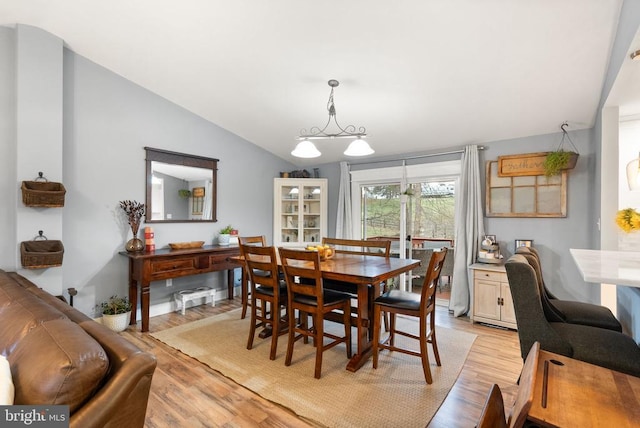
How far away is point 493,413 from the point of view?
0.73 meters

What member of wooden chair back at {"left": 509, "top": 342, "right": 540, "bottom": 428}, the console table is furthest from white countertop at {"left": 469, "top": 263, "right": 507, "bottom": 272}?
wooden chair back at {"left": 509, "top": 342, "right": 540, "bottom": 428}

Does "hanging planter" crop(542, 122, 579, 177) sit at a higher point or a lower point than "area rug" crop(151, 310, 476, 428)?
higher

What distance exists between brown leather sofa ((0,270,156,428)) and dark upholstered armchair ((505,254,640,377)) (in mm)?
1687

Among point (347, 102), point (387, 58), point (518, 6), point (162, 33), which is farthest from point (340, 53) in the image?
point (162, 33)

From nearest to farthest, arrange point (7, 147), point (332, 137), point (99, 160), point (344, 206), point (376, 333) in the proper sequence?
point (376, 333) → point (7, 147) → point (332, 137) → point (99, 160) → point (344, 206)

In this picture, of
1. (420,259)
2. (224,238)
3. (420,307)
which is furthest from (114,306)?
(420,259)

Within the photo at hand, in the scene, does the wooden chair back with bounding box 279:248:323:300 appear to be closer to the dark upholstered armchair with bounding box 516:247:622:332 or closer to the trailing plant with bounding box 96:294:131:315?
the dark upholstered armchair with bounding box 516:247:622:332

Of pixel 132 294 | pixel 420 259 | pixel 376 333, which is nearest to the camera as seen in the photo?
pixel 376 333

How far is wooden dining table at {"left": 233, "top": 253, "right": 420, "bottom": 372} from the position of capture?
2.34 m

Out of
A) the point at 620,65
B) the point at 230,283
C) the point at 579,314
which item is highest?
the point at 620,65

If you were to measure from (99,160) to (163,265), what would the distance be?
134 cm

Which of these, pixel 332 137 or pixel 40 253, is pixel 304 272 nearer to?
pixel 332 137

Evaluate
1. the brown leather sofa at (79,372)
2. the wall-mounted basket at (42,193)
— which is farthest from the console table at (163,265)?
the brown leather sofa at (79,372)

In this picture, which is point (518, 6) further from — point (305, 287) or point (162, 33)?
point (162, 33)
